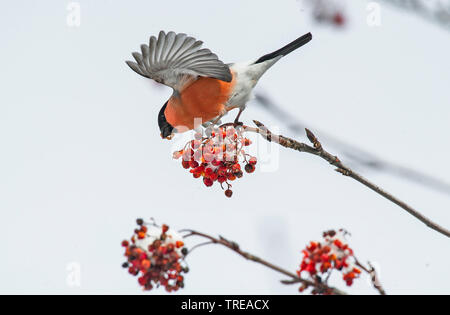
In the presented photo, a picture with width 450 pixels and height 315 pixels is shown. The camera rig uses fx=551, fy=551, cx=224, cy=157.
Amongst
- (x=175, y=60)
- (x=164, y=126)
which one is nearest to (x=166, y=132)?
(x=164, y=126)

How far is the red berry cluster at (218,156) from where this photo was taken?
2674mm

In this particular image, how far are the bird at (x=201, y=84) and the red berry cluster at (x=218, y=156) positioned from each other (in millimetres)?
610

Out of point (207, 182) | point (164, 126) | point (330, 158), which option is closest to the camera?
point (330, 158)

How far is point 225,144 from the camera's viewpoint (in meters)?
2.73

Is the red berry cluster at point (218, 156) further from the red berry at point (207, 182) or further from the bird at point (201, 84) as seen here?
the bird at point (201, 84)

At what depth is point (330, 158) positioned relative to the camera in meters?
2.45

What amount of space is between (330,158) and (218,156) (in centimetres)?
55

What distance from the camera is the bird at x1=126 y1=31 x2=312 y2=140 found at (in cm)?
329

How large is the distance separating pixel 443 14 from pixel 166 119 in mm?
2222

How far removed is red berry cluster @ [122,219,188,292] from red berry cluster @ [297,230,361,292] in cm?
44

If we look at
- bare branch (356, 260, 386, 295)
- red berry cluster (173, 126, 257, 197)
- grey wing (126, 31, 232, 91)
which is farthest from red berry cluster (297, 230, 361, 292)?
grey wing (126, 31, 232, 91)

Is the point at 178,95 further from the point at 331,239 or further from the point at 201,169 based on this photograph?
the point at 331,239

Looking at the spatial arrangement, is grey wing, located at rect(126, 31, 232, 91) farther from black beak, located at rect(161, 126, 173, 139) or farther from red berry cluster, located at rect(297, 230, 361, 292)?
red berry cluster, located at rect(297, 230, 361, 292)

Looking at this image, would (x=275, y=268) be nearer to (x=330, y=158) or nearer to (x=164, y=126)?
(x=330, y=158)
